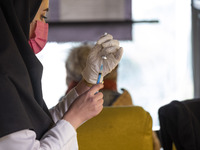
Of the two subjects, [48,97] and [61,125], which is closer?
[61,125]

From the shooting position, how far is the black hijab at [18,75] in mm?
893

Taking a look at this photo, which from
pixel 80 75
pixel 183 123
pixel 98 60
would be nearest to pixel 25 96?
pixel 98 60

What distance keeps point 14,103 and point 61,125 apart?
168mm

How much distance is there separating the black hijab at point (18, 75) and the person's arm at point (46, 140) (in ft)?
0.07

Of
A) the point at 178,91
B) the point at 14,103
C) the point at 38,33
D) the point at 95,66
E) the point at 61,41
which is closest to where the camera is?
the point at 14,103

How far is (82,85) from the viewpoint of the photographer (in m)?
1.40

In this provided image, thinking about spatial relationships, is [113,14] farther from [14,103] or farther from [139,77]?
[14,103]

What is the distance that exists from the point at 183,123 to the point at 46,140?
97 centimetres

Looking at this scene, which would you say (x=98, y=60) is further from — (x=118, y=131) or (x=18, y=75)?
(x=18, y=75)

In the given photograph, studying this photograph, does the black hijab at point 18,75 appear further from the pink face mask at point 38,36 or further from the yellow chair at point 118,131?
the yellow chair at point 118,131

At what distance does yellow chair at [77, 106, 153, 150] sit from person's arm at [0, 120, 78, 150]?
0.45 metres

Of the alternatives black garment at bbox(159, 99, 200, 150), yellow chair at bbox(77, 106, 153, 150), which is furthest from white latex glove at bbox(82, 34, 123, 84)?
black garment at bbox(159, 99, 200, 150)

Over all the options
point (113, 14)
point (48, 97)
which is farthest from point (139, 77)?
point (48, 97)

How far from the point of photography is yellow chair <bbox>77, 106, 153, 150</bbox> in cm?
147
